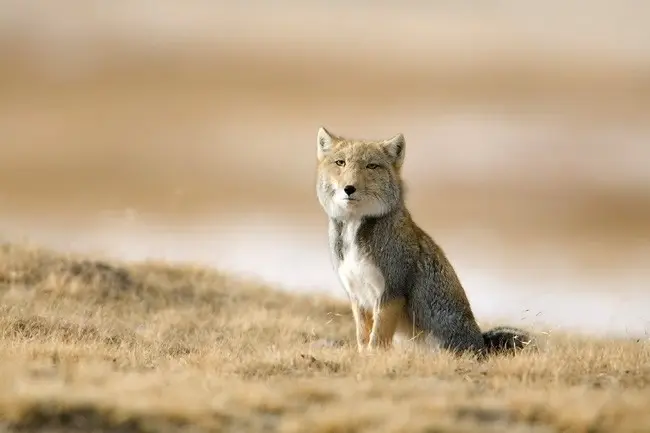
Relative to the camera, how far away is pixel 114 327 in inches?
572

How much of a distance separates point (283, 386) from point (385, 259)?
279cm

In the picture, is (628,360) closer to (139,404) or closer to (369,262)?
(369,262)

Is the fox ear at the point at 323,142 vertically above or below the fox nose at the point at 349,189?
above

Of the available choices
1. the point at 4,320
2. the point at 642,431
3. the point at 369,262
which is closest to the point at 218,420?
the point at 642,431

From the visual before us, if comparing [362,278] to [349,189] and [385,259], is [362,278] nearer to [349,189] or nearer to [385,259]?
[385,259]

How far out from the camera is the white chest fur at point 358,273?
10.7 m

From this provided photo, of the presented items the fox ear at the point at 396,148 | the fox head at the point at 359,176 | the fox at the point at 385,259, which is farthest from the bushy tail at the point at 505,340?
the fox ear at the point at 396,148

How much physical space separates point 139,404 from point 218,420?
0.61 meters

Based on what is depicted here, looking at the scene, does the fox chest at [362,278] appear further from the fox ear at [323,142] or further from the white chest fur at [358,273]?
the fox ear at [323,142]

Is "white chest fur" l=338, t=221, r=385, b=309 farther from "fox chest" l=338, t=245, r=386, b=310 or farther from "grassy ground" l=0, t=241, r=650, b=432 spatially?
"grassy ground" l=0, t=241, r=650, b=432

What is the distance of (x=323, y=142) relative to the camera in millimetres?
11305

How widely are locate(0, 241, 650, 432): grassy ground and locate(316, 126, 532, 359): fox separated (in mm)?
663

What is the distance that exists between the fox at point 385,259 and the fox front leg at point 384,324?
0.04 feet

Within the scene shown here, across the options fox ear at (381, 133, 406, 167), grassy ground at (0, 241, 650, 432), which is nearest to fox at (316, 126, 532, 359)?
fox ear at (381, 133, 406, 167)
